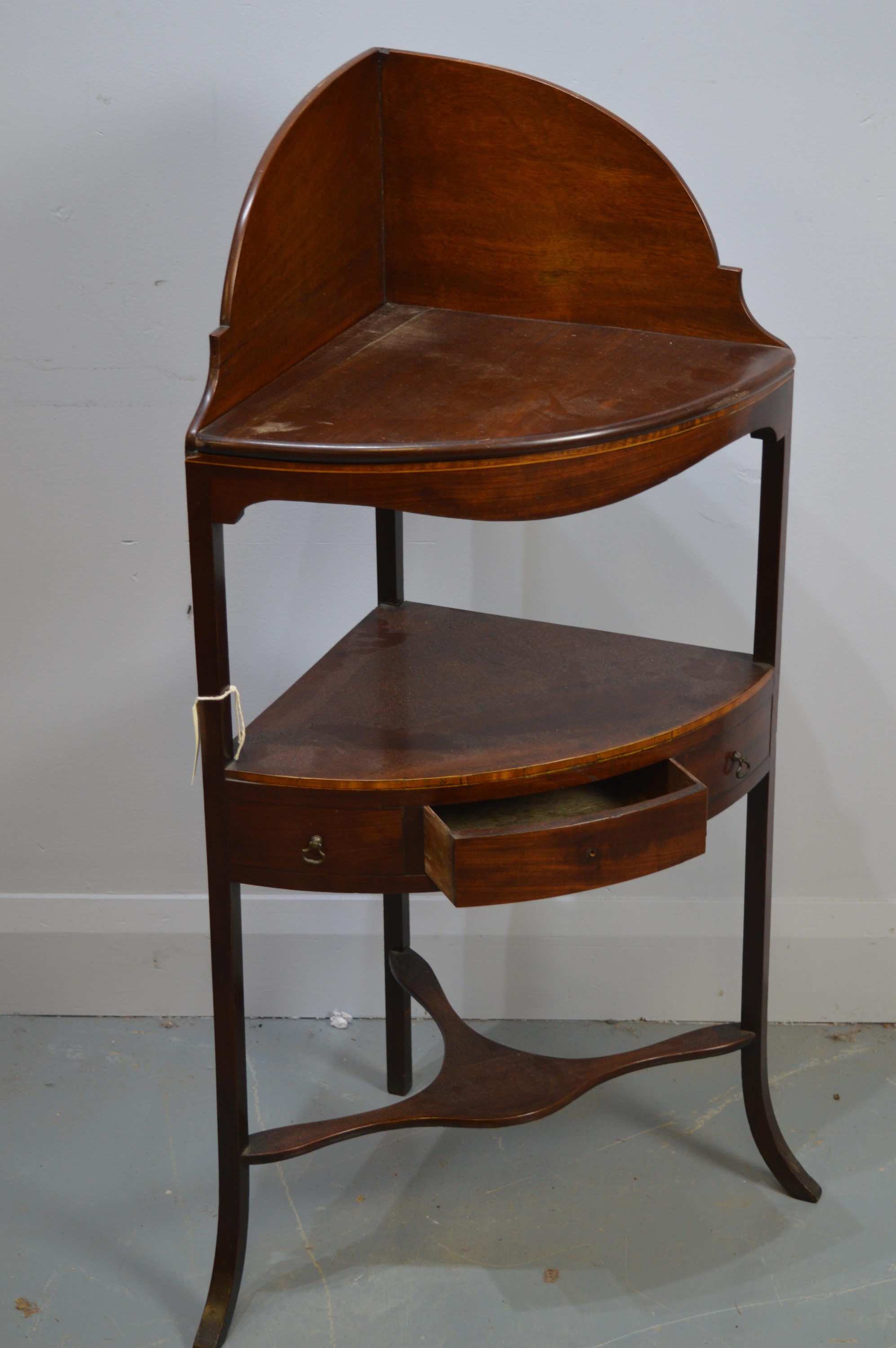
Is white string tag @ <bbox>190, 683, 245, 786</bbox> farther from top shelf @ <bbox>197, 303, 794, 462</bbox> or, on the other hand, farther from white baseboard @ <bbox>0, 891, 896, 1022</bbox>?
white baseboard @ <bbox>0, 891, 896, 1022</bbox>

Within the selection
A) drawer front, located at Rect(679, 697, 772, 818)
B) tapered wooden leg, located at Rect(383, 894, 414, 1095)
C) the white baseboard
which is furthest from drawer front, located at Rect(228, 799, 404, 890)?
the white baseboard

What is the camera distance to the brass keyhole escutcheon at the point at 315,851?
1.55 meters

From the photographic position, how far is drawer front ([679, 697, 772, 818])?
1.67 meters

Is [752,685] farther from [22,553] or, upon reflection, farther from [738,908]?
[22,553]

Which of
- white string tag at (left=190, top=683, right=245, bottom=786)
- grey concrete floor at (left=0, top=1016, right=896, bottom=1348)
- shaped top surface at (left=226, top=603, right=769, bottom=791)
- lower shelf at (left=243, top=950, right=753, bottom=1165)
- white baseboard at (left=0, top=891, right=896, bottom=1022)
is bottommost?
grey concrete floor at (left=0, top=1016, right=896, bottom=1348)

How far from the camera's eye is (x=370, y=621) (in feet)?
6.63

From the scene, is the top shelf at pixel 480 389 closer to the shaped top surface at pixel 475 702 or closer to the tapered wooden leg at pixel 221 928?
the tapered wooden leg at pixel 221 928

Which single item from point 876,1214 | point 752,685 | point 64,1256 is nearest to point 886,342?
point 752,685

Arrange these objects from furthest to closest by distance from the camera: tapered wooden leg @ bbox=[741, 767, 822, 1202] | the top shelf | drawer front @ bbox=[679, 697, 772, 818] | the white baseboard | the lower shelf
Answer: the white baseboard → tapered wooden leg @ bbox=[741, 767, 822, 1202] → the lower shelf → drawer front @ bbox=[679, 697, 772, 818] → the top shelf

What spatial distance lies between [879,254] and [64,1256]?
1.84m

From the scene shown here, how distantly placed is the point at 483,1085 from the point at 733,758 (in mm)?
591

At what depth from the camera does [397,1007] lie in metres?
2.21

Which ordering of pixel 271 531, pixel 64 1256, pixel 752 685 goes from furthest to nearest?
pixel 271 531
pixel 64 1256
pixel 752 685

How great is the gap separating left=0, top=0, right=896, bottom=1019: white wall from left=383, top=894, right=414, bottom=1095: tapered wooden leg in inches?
8.0
